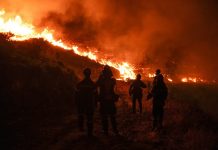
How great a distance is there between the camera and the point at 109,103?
13125mm

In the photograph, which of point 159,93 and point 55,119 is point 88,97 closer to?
point 159,93

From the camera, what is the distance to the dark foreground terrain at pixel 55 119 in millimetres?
12180

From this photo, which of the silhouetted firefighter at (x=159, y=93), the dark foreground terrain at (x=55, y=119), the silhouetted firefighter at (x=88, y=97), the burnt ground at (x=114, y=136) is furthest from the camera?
the silhouetted firefighter at (x=159, y=93)

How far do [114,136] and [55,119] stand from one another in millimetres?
5319

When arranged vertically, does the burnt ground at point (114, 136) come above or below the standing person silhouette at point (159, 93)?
below

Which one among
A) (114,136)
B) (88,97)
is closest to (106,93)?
(88,97)

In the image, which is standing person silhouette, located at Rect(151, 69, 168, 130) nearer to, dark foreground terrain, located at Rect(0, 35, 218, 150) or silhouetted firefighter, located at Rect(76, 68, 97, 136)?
dark foreground terrain, located at Rect(0, 35, 218, 150)

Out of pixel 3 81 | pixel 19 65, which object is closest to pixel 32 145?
pixel 3 81

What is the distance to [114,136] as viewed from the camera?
13.1 m

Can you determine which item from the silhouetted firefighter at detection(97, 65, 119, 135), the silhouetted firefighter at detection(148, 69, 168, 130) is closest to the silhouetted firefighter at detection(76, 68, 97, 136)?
the silhouetted firefighter at detection(97, 65, 119, 135)

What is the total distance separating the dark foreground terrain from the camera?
12.2 m

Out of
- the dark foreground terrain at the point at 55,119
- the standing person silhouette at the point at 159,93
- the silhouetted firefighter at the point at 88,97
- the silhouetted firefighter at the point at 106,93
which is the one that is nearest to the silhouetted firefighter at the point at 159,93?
the standing person silhouette at the point at 159,93

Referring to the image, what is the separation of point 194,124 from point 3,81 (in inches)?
443

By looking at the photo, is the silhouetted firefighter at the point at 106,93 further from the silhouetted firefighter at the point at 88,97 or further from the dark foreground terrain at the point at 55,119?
the dark foreground terrain at the point at 55,119
